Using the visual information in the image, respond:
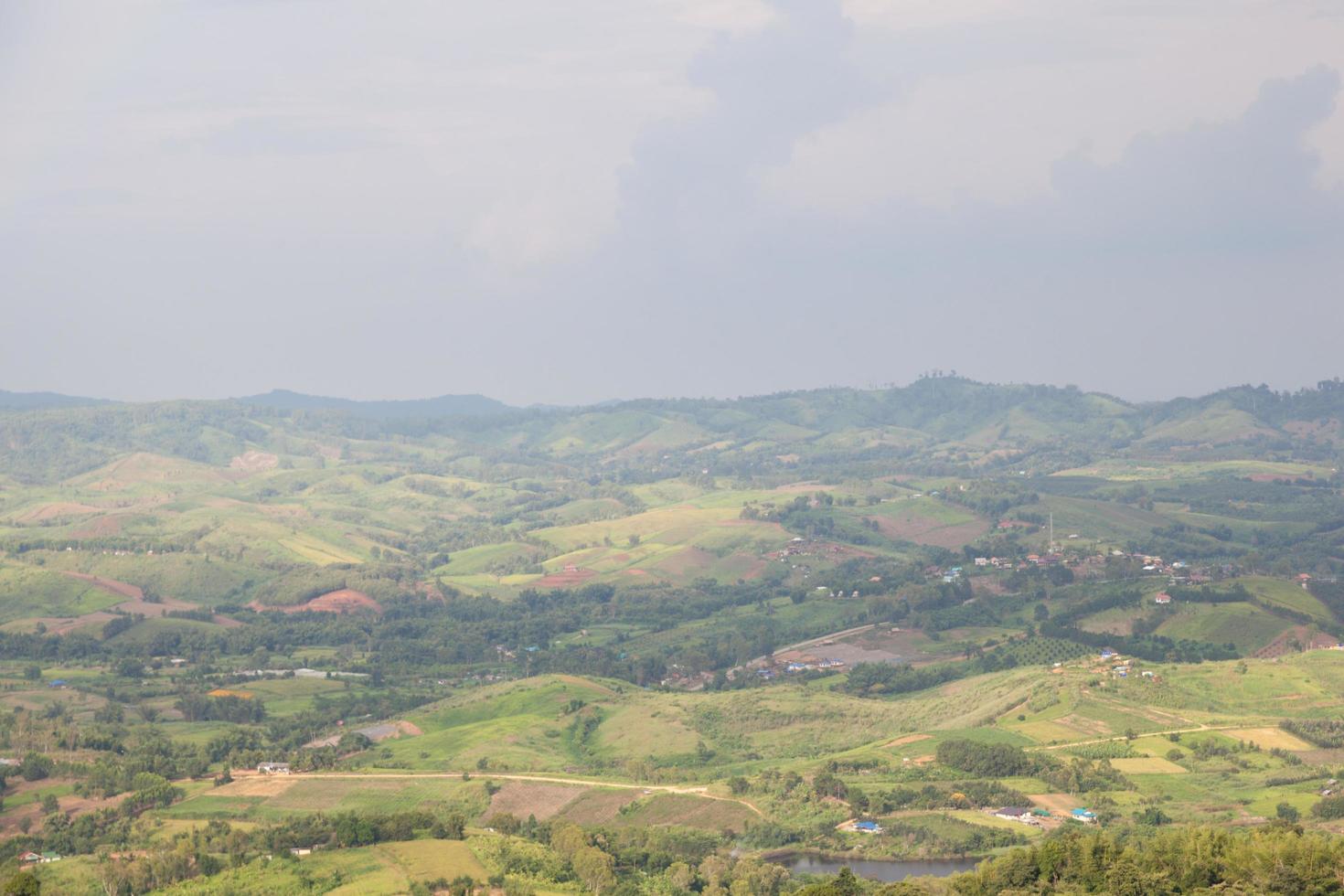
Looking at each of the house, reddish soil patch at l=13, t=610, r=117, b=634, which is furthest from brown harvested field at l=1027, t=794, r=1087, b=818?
reddish soil patch at l=13, t=610, r=117, b=634

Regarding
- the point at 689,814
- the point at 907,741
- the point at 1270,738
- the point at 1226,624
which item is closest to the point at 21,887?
the point at 689,814

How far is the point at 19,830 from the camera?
8350 centimetres

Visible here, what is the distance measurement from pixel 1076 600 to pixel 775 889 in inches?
3557

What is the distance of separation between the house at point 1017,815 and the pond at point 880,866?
5.74m

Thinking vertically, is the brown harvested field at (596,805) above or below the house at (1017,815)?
below

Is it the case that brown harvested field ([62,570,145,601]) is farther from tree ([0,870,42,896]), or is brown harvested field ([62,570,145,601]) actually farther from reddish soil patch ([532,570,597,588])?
tree ([0,870,42,896])

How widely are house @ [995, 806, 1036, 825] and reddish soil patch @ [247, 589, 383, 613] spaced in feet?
349

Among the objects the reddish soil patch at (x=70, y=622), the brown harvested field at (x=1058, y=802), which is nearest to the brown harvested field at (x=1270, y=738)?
the brown harvested field at (x=1058, y=802)

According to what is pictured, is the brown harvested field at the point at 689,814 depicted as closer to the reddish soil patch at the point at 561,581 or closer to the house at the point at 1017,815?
the house at the point at 1017,815

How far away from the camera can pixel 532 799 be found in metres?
93.5

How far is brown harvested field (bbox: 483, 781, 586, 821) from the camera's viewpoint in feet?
298

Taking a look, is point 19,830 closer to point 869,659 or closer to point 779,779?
point 779,779

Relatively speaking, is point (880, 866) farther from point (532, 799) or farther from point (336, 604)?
point (336, 604)

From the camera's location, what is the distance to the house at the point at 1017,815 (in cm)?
8506
